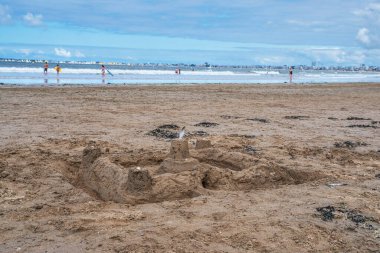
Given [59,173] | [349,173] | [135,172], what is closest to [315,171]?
[349,173]

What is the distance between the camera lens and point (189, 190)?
5.59 meters

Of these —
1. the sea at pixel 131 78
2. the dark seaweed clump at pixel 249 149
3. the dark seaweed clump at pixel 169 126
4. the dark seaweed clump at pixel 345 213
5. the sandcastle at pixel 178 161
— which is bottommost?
the dark seaweed clump at pixel 345 213

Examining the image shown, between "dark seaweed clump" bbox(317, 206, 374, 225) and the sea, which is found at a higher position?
the sea

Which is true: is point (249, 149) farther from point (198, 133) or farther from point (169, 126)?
point (169, 126)

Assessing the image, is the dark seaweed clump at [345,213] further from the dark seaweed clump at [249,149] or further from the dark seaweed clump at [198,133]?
the dark seaweed clump at [198,133]

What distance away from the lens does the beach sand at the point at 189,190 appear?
4230 millimetres

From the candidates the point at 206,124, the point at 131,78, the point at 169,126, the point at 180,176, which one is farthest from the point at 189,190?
the point at 131,78

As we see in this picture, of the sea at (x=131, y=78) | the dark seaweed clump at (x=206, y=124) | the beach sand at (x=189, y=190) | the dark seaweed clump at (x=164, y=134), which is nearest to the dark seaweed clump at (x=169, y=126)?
the beach sand at (x=189, y=190)

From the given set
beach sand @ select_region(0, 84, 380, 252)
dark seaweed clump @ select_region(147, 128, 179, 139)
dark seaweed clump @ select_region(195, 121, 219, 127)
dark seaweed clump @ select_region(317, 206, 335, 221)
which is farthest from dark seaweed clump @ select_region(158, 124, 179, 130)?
dark seaweed clump @ select_region(317, 206, 335, 221)

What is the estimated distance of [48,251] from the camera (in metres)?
3.94

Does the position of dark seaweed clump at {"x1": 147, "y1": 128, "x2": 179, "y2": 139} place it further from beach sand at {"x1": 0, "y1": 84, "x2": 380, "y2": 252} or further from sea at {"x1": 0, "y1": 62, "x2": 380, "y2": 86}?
sea at {"x1": 0, "y1": 62, "x2": 380, "y2": 86}

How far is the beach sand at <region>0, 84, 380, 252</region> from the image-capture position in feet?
13.9

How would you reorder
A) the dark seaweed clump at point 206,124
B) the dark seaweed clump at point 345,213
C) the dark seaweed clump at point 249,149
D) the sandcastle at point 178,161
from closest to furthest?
the dark seaweed clump at point 345,213
the sandcastle at point 178,161
the dark seaweed clump at point 249,149
the dark seaweed clump at point 206,124

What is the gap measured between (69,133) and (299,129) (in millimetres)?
5207
